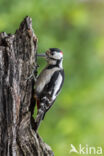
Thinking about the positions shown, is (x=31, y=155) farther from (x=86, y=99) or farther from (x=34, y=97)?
(x=86, y=99)

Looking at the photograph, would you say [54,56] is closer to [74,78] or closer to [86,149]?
[74,78]

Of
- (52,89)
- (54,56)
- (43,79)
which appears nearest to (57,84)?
(52,89)

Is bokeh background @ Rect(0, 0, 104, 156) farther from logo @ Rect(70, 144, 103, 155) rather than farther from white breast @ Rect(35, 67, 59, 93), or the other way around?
white breast @ Rect(35, 67, 59, 93)

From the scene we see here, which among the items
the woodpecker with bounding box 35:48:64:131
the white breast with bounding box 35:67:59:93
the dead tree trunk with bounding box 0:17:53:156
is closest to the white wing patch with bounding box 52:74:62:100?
the woodpecker with bounding box 35:48:64:131

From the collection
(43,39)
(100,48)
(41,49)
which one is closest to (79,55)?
(100,48)

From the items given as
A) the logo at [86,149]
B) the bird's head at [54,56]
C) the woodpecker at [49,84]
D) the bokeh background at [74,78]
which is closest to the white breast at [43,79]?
the woodpecker at [49,84]
